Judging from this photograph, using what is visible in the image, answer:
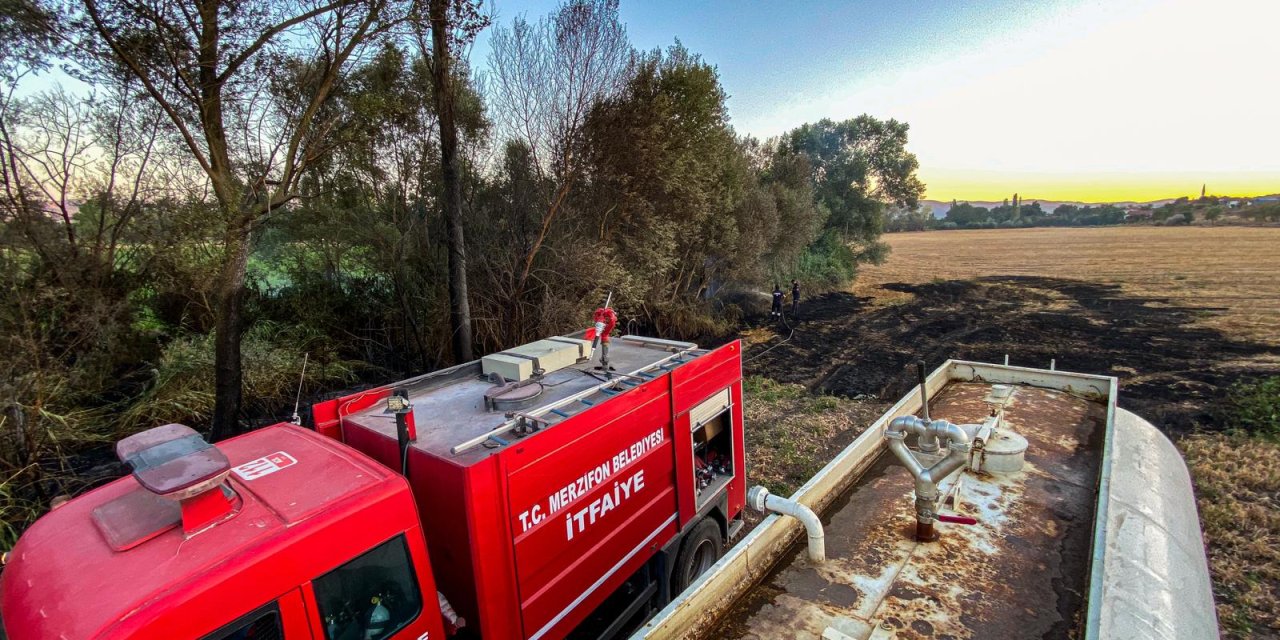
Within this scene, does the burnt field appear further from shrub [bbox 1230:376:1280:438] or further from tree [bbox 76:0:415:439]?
tree [bbox 76:0:415:439]

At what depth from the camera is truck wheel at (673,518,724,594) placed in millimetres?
5277

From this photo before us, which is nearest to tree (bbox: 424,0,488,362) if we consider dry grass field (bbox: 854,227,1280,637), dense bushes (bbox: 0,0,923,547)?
dense bushes (bbox: 0,0,923,547)

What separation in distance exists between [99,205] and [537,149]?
25.7 ft

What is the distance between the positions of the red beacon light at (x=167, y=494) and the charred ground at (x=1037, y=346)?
12.6 meters

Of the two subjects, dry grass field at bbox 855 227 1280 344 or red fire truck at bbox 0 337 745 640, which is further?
dry grass field at bbox 855 227 1280 344

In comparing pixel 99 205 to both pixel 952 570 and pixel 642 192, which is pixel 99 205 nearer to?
pixel 642 192

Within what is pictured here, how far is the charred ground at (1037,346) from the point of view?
12.6 meters

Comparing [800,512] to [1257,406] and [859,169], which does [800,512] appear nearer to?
[1257,406]

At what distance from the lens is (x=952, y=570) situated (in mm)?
3521

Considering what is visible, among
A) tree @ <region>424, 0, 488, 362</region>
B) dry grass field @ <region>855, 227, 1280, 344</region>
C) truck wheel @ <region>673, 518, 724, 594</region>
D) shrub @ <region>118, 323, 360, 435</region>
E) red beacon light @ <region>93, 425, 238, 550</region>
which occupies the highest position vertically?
tree @ <region>424, 0, 488, 362</region>

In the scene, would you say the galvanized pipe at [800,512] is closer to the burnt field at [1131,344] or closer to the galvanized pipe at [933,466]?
the galvanized pipe at [933,466]

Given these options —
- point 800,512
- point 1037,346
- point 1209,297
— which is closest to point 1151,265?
point 1209,297

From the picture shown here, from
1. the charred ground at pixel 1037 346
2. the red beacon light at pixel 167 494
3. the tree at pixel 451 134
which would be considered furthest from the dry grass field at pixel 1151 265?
the red beacon light at pixel 167 494

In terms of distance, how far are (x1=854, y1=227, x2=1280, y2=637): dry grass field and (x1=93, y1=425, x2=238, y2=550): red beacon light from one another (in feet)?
27.2
